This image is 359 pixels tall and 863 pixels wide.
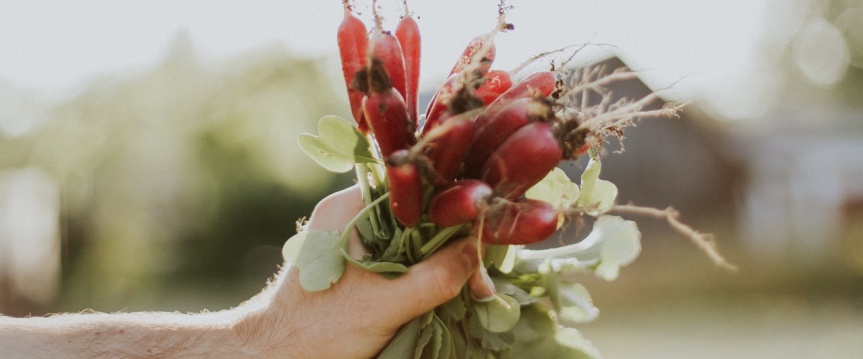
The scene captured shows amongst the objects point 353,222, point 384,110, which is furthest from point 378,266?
point 384,110

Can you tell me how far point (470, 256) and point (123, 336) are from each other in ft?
3.23

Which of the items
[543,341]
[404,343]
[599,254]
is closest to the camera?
[404,343]

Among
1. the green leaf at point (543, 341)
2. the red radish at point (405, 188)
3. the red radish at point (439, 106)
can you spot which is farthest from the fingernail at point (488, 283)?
the red radish at point (439, 106)

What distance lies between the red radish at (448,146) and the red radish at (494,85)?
157 millimetres

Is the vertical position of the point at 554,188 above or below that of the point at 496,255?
above

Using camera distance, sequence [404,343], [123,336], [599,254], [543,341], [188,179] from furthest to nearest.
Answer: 1. [188,179]
2. [123,336]
3. [599,254]
4. [543,341]
5. [404,343]

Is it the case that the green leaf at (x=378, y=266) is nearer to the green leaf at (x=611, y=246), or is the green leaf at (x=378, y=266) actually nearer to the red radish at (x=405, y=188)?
the red radish at (x=405, y=188)

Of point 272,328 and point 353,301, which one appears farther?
point 272,328

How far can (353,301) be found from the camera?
6.12ft

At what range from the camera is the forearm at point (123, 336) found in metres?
2.10

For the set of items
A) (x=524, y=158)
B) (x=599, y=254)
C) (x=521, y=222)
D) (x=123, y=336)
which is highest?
(x=524, y=158)

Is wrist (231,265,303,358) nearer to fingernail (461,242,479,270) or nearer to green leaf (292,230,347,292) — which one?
green leaf (292,230,347,292)

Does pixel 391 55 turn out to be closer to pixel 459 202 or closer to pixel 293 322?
pixel 459 202

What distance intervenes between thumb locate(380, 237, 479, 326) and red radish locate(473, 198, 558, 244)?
0.13 metres
